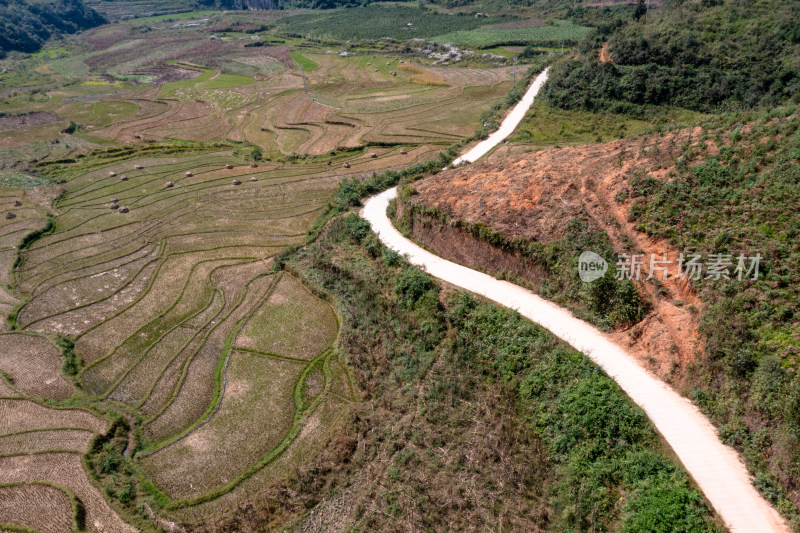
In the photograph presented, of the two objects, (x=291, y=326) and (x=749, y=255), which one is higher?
(x=749, y=255)

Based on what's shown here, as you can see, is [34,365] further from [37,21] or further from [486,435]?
[37,21]

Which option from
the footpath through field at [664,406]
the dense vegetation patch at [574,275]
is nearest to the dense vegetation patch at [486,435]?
the footpath through field at [664,406]

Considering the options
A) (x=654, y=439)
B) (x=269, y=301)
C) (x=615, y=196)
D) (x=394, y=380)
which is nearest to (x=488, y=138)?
(x=615, y=196)

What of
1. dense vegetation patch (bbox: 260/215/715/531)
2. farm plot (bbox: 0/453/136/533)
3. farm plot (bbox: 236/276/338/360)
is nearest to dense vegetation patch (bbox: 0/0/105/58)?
farm plot (bbox: 236/276/338/360)

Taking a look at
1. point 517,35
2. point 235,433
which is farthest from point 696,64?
point 517,35

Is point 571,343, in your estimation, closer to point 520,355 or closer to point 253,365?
point 520,355

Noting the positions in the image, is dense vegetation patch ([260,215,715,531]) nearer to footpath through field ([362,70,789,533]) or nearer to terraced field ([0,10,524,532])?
footpath through field ([362,70,789,533])
